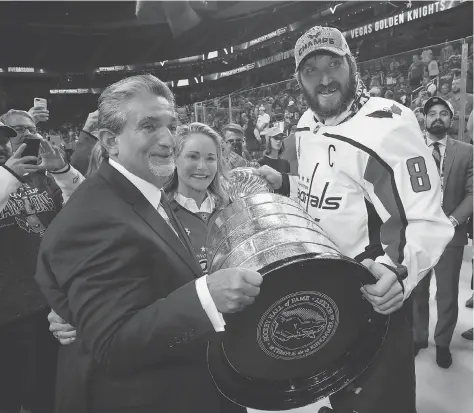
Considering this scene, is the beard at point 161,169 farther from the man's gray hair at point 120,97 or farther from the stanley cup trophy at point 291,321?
the stanley cup trophy at point 291,321

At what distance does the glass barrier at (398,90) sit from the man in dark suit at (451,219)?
176cm

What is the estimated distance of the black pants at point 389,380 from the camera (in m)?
1.43

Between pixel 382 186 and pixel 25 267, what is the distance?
5.83 ft

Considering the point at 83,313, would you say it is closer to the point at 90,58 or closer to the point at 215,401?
the point at 215,401

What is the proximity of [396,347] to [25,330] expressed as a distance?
5.96 ft

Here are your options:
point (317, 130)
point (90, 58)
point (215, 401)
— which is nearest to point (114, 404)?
point (215, 401)

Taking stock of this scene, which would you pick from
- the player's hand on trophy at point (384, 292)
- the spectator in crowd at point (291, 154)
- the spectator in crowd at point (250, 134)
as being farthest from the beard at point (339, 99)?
the spectator in crowd at point (250, 134)

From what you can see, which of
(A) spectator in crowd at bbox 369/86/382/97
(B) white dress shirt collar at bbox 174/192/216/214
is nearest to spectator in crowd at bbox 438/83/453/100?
(A) spectator in crowd at bbox 369/86/382/97

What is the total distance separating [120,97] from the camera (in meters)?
1.07

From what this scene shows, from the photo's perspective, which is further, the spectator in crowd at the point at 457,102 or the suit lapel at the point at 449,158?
the spectator in crowd at the point at 457,102

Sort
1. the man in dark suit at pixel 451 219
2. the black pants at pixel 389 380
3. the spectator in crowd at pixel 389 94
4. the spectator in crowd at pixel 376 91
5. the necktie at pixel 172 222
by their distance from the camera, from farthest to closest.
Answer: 1. the spectator in crowd at pixel 389 94
2. the spectator in crowd at pixel 376 91
3. the man in dark suit at pixel 451 219
4. the black pants at pixel 389 380
5. the necktie at pixel 172 222

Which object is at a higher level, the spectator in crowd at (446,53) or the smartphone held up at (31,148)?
the spectator in crowd at (446,53)

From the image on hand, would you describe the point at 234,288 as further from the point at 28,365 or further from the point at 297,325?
the point at 28,365

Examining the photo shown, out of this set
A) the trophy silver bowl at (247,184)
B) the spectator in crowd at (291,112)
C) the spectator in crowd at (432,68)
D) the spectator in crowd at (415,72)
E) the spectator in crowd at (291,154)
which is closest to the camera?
the trophy silver bowl at (247,184)
